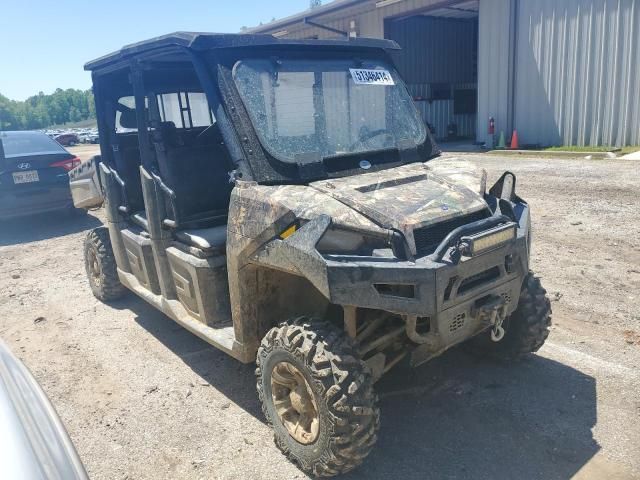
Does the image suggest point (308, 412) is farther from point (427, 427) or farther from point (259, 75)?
point (259, 75)

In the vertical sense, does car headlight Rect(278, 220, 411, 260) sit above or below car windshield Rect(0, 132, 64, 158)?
below

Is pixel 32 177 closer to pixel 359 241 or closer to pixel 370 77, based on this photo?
pixel 370 77

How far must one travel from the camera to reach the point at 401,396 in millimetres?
3857

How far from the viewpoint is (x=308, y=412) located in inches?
124

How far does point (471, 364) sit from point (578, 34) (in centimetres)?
1326

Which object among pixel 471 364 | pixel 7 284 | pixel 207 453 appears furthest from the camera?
pixel 7 284

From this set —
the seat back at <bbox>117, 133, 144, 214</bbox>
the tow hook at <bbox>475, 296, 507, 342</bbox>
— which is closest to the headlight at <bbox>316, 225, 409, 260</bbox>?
the tow hook at <bbox>475, 296, 507, 342</bbox>

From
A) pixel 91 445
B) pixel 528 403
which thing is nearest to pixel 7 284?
pixel 91 445

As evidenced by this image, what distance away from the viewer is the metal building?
14.1m

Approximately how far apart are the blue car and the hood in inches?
281

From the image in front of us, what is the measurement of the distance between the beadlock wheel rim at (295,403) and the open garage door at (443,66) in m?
19.8

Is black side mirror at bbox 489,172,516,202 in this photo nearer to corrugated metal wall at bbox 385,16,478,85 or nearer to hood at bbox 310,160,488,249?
hood at bbox 310,160,488,249

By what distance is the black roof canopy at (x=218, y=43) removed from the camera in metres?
3.43

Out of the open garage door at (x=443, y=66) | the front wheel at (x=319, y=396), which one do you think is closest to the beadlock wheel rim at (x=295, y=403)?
the front wheel at (x=319, y=396)
